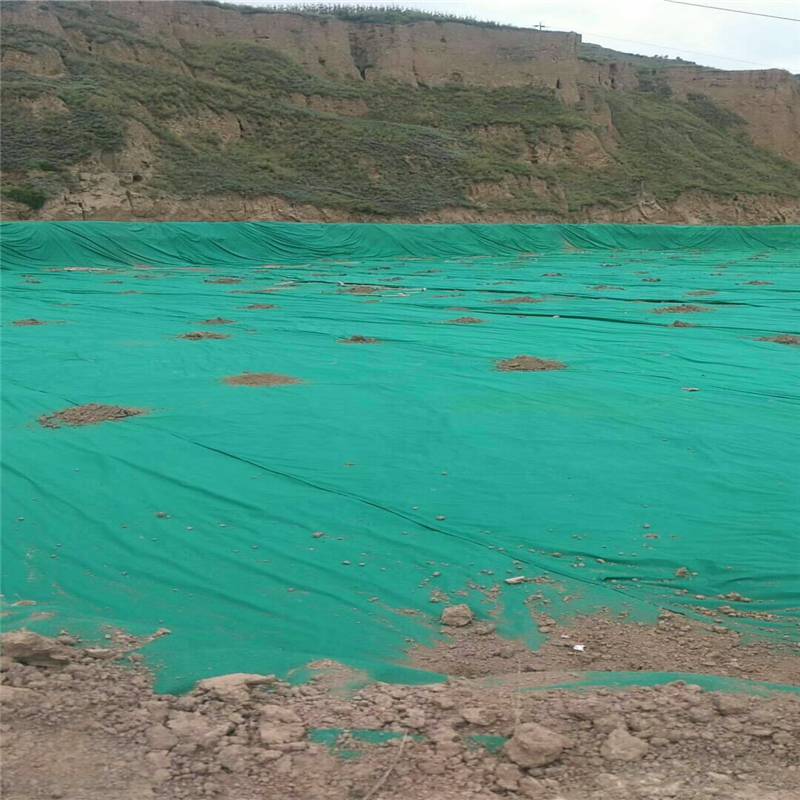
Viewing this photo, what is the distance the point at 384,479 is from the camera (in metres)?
5.03

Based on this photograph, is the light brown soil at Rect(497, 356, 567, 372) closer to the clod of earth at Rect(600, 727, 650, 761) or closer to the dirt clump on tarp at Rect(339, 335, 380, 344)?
the dirt clump on tarp at Rect(339, 335, 380, 344)

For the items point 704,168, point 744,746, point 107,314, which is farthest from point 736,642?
point 704,168

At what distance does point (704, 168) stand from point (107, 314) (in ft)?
110

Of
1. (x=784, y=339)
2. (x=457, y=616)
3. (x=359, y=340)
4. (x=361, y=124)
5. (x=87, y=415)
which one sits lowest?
(x=87, y=415)

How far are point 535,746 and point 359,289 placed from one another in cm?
1285

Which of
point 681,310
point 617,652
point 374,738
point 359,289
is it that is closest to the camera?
point 374,738

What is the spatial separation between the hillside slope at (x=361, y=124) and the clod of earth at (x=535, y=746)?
2508 cm

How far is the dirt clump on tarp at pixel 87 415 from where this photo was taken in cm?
624

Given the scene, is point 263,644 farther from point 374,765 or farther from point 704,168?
point 704,168

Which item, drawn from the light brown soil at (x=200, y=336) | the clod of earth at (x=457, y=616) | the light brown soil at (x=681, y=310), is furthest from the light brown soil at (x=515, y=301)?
the clod of earth at (x=457, y=616)

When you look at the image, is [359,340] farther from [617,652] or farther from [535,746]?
[535,746]

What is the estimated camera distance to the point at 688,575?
3.90 m

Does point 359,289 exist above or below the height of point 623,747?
above

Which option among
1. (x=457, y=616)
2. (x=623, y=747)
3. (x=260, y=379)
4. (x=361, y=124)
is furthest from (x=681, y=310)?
(x=361, y=124)
